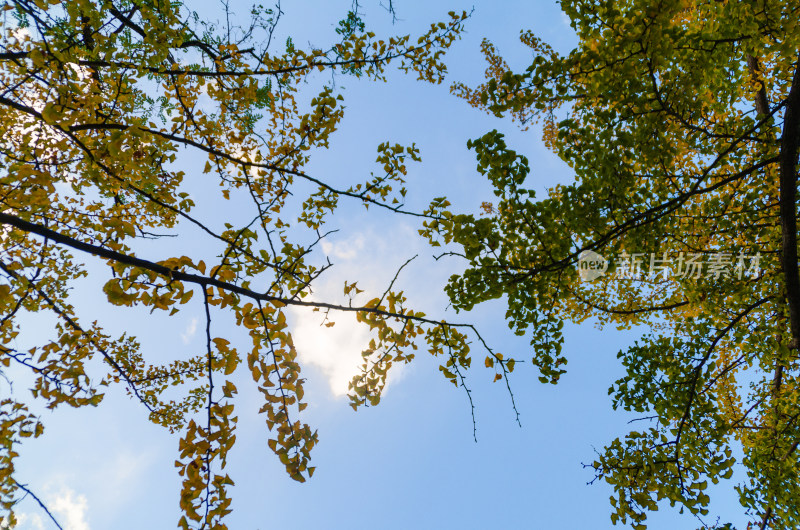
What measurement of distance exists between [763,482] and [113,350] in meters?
7.74

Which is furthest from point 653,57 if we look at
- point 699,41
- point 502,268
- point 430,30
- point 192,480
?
point 192,480

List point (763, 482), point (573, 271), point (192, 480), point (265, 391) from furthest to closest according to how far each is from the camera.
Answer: point (763, 482) → point (573, 271) → point (265, 391) → point (192, 480)

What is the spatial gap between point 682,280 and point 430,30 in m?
4.47

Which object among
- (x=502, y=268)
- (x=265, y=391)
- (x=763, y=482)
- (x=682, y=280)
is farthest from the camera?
(x=682, y=280)

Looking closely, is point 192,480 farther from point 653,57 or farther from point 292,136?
point 653,57

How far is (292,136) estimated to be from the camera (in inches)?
161

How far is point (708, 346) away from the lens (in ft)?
14.1

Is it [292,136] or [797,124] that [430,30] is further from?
[797,124]

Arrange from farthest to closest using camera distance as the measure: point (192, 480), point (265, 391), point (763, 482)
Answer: point (763, 482)
point (265, 391)
point (192, 480)

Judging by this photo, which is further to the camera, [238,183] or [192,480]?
[238,183]

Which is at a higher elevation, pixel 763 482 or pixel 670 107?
pixel 670 107

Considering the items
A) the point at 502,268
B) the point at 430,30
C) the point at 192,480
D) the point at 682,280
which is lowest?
the point at 192,480

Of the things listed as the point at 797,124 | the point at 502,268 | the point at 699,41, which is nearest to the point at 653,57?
the point at 699,41

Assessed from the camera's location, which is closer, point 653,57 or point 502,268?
point 653,57
